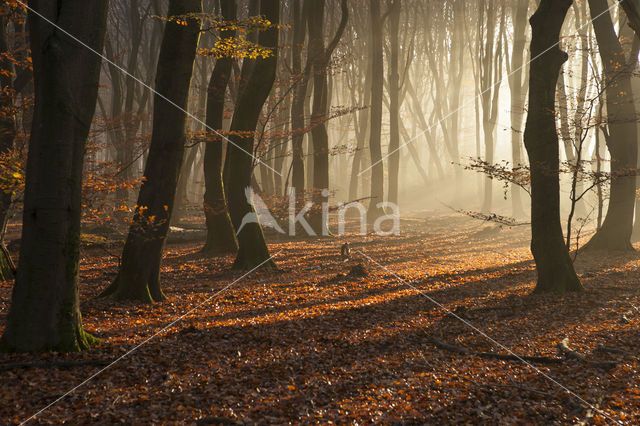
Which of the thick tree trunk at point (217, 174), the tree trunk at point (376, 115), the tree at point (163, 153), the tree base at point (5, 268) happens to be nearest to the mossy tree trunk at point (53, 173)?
the tree at point (163, 153)

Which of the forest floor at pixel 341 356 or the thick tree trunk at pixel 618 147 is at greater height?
the thick tree trunk at pixel 618 147

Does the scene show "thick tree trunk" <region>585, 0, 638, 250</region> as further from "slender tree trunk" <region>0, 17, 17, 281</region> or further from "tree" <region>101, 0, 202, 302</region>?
"slender tree trunk" <region>0, 17, 17, 281</region>

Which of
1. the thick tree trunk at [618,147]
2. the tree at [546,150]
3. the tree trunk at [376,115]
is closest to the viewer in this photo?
the tree at [546,150]

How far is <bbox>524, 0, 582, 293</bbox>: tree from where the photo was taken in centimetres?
801

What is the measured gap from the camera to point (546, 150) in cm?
810

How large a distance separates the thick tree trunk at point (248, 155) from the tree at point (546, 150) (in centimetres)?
552

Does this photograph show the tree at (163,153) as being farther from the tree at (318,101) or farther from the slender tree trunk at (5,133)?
the tree at (318,101)

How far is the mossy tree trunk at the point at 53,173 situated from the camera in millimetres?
4719

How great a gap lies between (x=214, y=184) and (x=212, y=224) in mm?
1098

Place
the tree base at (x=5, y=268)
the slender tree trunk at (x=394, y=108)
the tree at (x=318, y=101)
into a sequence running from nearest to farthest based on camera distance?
the tree base at (x=5, y=268) < the tree at (x=318, y=101) < the slender tree trunk at (x=394, y=108)

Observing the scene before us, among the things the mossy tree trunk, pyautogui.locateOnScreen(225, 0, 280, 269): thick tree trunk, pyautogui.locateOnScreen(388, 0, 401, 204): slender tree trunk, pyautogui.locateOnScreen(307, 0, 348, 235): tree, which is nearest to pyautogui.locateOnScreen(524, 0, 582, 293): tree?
pyautogui.locateOnScreen(225, 0, 280, 269): thick tree trunk

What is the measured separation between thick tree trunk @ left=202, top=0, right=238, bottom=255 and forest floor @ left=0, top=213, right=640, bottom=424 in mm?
2461

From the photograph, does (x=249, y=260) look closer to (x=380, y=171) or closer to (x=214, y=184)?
(x=214, y=184)

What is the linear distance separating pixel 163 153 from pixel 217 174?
17.5ft
